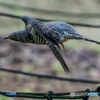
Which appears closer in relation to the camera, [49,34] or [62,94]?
[62,94]

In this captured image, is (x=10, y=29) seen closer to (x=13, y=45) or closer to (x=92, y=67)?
(x=13, y=45)

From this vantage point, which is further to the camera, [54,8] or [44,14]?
[54,8]

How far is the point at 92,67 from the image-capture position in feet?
8.93

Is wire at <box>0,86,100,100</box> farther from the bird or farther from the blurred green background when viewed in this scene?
the blurred green background

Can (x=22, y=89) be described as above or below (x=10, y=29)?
below

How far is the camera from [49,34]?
83 cm

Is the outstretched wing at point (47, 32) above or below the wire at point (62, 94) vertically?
above

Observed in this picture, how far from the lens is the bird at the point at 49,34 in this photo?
2.59 feet

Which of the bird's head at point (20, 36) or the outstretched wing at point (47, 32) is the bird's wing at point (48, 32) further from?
the bird's head at point (20, 36)

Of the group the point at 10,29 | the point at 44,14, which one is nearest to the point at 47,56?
the point at 10,29

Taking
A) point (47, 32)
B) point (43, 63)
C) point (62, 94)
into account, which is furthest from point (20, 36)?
point (43, 63)

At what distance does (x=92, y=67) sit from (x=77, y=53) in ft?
1.65

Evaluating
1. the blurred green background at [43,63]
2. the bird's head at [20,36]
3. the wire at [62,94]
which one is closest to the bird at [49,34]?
the bird's head at [20,36]

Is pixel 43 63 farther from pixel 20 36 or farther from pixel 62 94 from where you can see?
pixel 62 94
